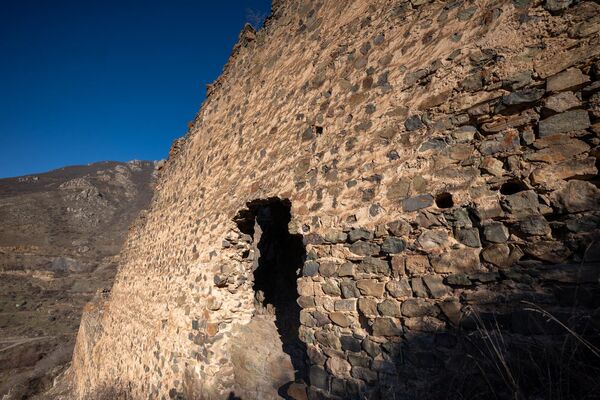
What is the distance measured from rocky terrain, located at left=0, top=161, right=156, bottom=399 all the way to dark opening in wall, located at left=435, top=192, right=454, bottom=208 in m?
9.21

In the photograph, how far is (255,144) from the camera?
12.2ft

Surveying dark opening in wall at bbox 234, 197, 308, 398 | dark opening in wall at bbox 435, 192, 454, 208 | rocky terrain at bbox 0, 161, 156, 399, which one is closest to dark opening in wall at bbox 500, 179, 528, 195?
dark opening in wall at bbox 435, 192, 454, 208

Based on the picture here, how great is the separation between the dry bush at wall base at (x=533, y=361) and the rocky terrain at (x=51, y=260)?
30.5 ft

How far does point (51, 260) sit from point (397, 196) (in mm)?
24212

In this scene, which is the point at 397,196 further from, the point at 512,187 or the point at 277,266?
the point at 277,266

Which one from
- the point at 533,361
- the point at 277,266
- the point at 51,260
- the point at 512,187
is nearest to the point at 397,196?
Result: the point at 512,187

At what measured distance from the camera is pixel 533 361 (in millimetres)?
1382

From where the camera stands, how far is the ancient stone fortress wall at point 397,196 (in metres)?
1.55

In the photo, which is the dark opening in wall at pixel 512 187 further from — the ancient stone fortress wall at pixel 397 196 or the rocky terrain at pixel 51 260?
the rocky terrain at pixel 51 260

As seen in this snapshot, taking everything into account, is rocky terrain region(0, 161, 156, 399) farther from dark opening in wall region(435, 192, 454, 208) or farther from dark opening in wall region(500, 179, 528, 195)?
dark opening in wall region(500, 179, 528, 195)

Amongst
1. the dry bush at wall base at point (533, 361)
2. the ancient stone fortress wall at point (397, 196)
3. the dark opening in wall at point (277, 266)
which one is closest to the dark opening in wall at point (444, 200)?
the ancient stone fortress wall at point (397, 196)

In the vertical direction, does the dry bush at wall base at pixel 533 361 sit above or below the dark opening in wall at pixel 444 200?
below

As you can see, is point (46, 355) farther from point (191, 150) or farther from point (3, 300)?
point (191, 150)

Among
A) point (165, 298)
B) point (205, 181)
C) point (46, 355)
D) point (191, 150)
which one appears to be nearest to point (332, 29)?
point (205, 181)
